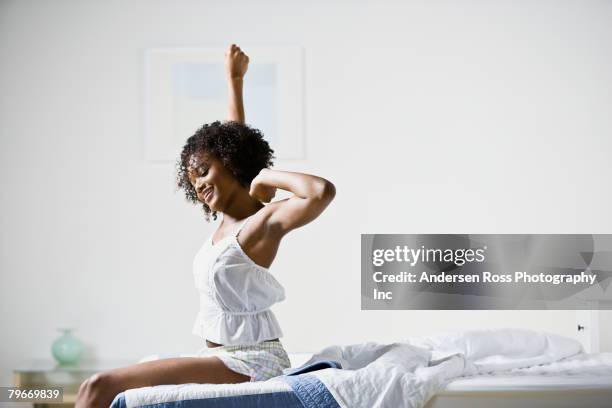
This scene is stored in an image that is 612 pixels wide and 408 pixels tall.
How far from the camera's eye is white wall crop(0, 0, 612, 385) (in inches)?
160

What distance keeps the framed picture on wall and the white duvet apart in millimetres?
1771

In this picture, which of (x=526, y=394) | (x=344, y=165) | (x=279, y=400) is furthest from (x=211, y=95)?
(x=526, y=394)

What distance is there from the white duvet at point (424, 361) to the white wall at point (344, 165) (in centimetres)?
151

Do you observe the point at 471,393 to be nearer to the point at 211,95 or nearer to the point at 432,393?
the point at 432,393

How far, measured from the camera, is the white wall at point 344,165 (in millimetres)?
4070

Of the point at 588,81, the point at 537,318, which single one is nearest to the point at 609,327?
the point at 537,318

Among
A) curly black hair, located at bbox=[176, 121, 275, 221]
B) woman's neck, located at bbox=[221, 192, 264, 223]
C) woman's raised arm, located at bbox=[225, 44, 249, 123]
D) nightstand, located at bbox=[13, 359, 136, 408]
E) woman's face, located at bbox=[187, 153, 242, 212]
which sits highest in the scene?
woman's raised arm, located at bbox=[225, 44, 249, 123]

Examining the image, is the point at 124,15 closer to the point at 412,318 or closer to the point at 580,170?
the point at 412,318

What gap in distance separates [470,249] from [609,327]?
1.17 meters

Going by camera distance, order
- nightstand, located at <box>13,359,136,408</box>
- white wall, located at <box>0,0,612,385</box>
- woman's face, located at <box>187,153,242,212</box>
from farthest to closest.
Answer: white wall, located at <box>0,0,612,385</box> → nightstand, located at <box>13,359,136,408</box> → woman's face, located at <box>187,153,242,212</box>

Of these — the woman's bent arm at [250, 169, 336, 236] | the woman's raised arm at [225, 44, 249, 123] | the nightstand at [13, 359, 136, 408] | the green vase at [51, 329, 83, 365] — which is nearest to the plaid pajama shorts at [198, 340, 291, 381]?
the woman's bent arm at [250, 169, 336, 236]

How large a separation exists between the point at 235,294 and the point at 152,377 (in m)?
0.30

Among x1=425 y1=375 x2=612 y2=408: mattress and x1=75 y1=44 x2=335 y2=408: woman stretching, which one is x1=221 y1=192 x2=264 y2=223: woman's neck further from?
x1=425 y1=375 x2=612 y2=408: mattress

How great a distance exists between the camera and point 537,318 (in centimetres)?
408
